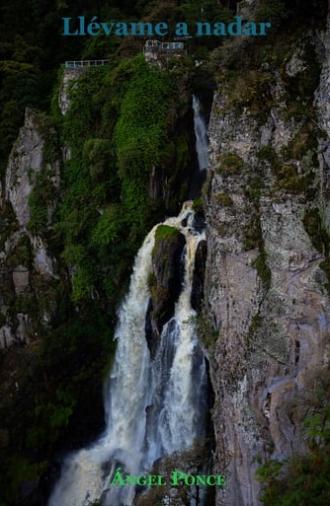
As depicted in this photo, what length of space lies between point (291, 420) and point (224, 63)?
8.53 meters

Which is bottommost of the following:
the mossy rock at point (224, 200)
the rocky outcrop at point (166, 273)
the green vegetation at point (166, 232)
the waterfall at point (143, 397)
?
the waterfall at point (143, 397)

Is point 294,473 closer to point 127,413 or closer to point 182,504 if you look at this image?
point 182,504

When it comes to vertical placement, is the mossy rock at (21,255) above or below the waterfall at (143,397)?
Answer: above

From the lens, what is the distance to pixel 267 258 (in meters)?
10.7

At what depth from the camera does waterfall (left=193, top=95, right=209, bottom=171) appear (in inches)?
734

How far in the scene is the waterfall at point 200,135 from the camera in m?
18.6

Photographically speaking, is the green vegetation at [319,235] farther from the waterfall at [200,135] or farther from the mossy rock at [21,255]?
the mossy rock at [21,255]

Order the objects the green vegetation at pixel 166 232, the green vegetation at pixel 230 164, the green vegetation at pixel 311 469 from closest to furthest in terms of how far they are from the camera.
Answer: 1. the green vegetation at pixel 311 469
2. the green vegetation at pixel 230 164
3. the green vegetation at pixel 166 232

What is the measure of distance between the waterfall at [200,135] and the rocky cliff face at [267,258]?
649cm

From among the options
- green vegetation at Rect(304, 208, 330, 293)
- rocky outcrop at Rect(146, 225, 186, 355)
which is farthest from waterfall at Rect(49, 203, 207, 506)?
green vegetation at Rect(304, 208, 330, 293)

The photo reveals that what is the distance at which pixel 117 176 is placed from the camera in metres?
18.2

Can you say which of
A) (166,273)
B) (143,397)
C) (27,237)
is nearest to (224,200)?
(166,273)

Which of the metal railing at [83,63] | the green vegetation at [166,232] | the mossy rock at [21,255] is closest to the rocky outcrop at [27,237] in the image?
the mossy rock at [21,255]

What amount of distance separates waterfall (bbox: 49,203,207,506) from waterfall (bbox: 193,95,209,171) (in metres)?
2.73
